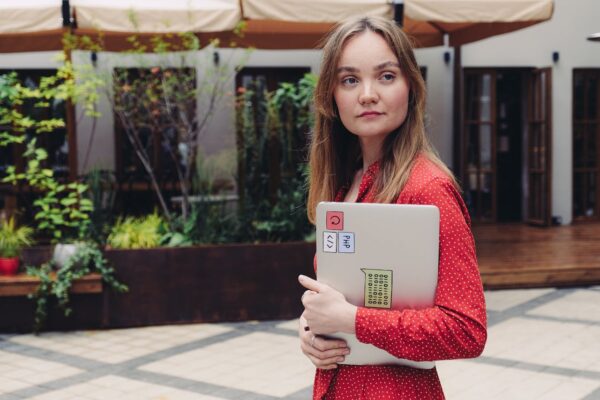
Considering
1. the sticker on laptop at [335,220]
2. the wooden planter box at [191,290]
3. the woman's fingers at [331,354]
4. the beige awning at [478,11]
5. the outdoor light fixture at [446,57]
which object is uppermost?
the outdoor light fixture at [446,57]

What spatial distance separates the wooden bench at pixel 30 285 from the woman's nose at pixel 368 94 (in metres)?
5.13

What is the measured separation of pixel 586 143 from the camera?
12336mm

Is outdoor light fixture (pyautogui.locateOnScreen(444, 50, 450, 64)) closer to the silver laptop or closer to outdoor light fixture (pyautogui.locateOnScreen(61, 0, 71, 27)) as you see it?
outdoor light fixture (pyautogui.locateOnScreen(61, 0, 71, 27))

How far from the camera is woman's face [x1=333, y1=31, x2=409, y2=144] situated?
5.10 ft

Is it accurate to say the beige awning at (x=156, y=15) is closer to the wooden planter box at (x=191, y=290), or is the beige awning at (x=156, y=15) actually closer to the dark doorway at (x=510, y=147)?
the wooden planter box at (x=191, y=290)

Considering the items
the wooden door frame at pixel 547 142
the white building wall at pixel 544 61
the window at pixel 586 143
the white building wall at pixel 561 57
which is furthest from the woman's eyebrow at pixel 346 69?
the window at pixel 586 143

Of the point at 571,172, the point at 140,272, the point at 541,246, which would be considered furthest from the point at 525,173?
the point at 140,272

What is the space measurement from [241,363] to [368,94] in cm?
419

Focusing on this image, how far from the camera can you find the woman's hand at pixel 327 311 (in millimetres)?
1460

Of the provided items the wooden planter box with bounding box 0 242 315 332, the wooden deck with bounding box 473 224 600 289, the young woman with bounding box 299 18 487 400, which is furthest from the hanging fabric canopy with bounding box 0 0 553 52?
the young woman with bounding box 299 18 487 400

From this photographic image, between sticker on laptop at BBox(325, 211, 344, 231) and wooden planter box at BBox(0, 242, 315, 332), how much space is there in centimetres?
515

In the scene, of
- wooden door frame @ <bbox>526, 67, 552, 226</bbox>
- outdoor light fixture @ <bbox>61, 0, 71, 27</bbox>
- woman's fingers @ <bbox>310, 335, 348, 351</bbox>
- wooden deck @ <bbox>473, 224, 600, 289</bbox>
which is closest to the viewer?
woman's fingers @ <bbox>310, 335, 348, 351</bbox>

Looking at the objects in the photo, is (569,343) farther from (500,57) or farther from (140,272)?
(500,57)

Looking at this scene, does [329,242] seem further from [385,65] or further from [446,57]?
[446,57]
